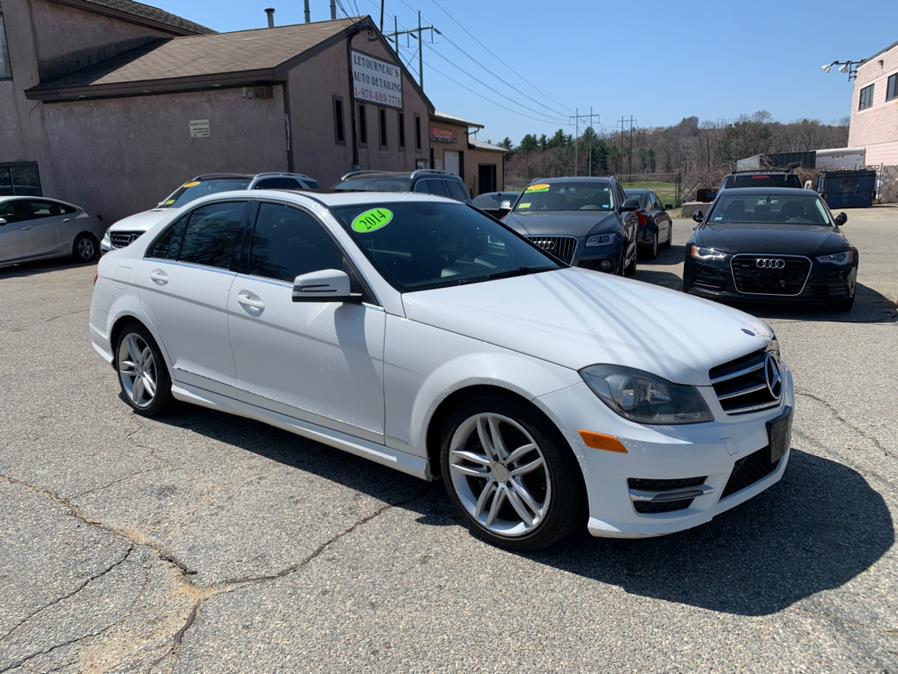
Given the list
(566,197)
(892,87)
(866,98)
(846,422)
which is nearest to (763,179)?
(566,197)

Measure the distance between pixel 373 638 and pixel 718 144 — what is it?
8053 centimetres

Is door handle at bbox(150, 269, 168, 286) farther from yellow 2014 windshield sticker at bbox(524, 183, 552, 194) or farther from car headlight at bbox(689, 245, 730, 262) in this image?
yellow 2014 windshield sticker at bbox(524, 183, 552, 194)

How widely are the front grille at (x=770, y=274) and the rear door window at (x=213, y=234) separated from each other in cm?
594

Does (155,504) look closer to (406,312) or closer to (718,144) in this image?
(406,312)

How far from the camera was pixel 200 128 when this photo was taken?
60.9ft

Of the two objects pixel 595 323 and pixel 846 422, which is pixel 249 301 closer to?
pixel 595 323

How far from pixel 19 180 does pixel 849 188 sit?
3250cm

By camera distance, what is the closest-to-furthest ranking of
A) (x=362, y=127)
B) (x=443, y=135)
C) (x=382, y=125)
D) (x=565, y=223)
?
(x=565, y=223)
(x=362, y=127)
(x=382, y=125)
(x=443, y=135)

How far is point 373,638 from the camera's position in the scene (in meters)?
2.64

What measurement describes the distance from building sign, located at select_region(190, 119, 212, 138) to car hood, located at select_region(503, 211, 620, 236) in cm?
1156

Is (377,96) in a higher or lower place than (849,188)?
higher

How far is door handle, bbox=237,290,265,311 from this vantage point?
160 inches

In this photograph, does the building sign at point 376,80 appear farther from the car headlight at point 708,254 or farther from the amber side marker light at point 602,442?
the amber side marker light at point 602,442

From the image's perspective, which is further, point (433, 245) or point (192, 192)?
point (192, 192)
